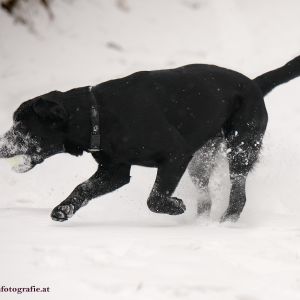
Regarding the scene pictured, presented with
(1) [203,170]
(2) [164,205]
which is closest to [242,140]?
(1) [203,170]

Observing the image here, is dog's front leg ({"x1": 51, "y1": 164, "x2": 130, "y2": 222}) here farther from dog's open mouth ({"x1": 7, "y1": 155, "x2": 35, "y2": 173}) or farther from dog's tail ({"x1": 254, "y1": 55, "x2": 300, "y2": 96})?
dog's tail ({"x1": 254, "y1": 55, "x2": 300, "y2": 96})

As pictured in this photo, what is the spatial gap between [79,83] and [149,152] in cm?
451

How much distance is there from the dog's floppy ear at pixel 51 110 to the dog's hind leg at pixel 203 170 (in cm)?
144

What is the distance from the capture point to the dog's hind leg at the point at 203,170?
17.1ft

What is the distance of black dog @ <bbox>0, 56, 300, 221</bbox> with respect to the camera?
14.0 feet

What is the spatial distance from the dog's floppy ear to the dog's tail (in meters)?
1.87

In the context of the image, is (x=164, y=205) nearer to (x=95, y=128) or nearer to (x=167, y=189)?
(x=167, y=189)

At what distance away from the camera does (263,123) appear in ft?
16.8

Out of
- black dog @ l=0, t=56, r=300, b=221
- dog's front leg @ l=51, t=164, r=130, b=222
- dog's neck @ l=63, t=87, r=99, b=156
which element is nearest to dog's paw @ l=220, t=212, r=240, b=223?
black dog @ l=0, t=56, r=300, b=221

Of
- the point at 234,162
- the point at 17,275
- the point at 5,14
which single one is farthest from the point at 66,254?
the point at 5,14

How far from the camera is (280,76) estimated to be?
526cm

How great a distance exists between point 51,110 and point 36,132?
0.28 meters

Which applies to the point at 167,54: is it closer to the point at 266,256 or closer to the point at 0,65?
the point at 0,65

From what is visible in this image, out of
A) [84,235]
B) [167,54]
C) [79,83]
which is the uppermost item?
[167,54]
